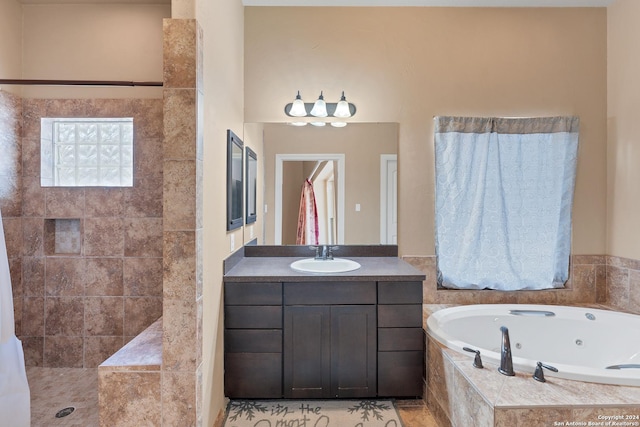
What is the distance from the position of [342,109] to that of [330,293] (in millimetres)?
1478

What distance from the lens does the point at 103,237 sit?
2.50 meters

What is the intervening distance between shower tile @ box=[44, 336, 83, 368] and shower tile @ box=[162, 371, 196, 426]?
1.48m

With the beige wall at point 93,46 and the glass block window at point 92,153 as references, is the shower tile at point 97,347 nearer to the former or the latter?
the glass block window at point 92,153

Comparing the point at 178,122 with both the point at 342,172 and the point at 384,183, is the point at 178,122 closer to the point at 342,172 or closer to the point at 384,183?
the point at 342,172

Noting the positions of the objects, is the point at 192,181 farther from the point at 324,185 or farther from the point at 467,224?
the point at 467,224

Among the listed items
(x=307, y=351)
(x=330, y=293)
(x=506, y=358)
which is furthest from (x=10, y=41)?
(x=506, y=358)

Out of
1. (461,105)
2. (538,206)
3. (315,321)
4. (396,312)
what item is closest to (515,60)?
(461,105)

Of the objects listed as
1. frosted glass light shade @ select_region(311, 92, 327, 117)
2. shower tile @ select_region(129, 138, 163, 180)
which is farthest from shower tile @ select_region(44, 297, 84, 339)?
frosted glass light shade @ select_region(311, 92, 327, 117)

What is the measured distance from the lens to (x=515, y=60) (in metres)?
2.70

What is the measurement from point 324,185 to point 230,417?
1739mm

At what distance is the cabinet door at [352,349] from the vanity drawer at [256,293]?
14.9 inches

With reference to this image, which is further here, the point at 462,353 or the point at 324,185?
the point at 324,185

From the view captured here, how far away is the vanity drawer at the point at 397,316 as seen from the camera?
2.12 m

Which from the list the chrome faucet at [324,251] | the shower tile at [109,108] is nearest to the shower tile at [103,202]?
the shower tile at [109,108]
